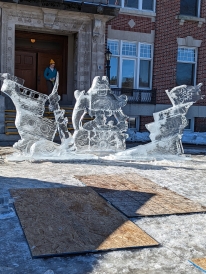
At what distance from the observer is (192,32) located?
18.0 meters

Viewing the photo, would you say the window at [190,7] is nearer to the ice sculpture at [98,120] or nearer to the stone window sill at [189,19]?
the stone window sill at [189,19]

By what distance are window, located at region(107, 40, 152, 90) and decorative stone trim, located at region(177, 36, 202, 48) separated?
57.6 inches

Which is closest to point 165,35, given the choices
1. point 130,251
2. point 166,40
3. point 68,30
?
point 166,40

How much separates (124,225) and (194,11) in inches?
636

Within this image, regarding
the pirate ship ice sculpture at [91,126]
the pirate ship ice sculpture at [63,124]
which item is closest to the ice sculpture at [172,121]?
the pirate ship ice sculpture at [91,126]

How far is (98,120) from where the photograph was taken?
9484 millimetres

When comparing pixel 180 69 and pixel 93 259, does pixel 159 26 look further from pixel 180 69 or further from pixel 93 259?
pixel 93 259

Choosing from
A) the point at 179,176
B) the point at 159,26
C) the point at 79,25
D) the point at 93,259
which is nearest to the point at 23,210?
the point at 93,259

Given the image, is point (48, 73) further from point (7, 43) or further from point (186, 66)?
point (186, 66)

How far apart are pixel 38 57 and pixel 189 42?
7107 mm

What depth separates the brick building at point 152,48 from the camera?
1695 cm

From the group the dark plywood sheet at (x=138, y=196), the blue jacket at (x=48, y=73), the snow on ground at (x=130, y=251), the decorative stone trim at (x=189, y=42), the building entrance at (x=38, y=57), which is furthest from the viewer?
the decorative stone trim at (x=189, y=42)

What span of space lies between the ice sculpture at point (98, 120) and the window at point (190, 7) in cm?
1030

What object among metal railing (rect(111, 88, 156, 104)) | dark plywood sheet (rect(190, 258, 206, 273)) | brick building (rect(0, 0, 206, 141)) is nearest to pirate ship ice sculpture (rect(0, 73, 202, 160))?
dark plywood sheet (rect(190, 258, 206, 273))
